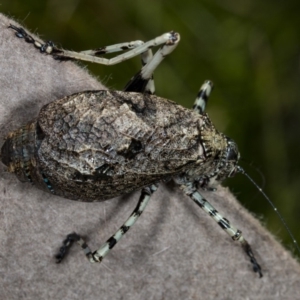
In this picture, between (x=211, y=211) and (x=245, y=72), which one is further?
(x=245, y=72)

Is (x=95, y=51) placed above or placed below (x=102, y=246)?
above

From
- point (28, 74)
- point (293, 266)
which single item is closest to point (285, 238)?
point (293, 266)

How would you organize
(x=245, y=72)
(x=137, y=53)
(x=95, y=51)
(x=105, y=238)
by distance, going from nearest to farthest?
(x=137, y=53) → (x=95, y=51) → (x=105, y=238) → (x=245, y=72)

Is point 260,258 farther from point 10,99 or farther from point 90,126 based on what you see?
point 10,99

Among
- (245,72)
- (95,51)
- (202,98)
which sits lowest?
(95,51)

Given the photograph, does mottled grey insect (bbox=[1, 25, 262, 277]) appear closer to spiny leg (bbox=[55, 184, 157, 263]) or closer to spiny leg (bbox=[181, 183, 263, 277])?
spiny leg (bbox=[55, 184, 157, 263])

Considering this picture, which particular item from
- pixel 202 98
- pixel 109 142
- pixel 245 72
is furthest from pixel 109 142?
pixel 245 72

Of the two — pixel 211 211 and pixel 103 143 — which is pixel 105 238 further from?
pixel 103 143
